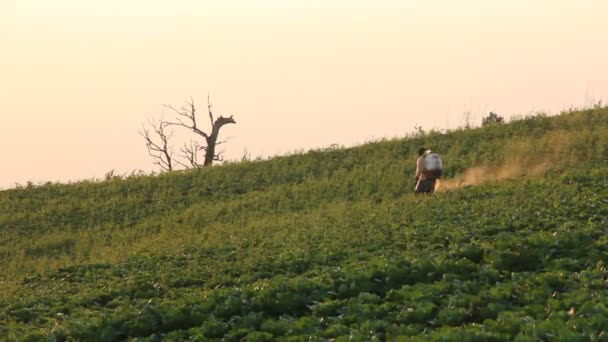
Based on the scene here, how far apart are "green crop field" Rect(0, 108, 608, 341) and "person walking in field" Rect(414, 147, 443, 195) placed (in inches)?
12.0

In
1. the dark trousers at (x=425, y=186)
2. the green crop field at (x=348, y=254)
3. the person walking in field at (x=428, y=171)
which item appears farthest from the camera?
the dark trousers at (x=425, y=186)

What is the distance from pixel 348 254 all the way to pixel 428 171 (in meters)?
7.21

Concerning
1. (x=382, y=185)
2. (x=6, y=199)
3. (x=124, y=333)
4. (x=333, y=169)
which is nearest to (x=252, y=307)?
(x=124, y=333)

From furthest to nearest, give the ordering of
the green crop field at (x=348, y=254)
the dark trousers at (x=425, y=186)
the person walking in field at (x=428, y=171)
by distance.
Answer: the dark trousers at (x=425, y=186) < the person walking in field at (x=428, y=171) < the green crop field at (x=348, y=254)

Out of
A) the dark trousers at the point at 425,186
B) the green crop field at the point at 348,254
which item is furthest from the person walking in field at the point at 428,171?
the green crop field at the point at 348,254

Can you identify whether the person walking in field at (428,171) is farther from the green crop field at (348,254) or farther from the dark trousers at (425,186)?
the green crop field at (348,254)

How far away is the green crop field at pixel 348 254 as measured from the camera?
33.7 ft

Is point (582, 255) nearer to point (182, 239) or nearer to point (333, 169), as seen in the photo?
point (182, 239)

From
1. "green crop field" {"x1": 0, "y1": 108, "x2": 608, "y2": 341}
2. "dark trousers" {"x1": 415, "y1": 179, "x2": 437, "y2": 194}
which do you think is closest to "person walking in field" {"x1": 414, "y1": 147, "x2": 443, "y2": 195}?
"dark trousers" {"x1": 415, "y1": 179, "x2": 437, "y2": 194}

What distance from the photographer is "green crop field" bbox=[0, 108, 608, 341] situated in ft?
33.7

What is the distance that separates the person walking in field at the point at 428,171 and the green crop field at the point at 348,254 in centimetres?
30

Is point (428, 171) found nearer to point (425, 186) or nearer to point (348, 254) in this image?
point (425, 186)

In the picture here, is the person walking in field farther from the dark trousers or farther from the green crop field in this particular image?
the green crop field

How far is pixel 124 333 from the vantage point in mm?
11289
